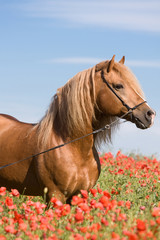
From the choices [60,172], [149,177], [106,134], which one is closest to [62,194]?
[60,172]

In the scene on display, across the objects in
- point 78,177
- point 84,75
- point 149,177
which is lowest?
point 149,177

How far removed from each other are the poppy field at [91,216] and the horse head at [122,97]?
1.07 metres

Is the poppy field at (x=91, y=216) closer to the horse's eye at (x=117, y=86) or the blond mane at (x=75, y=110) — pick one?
the blond mane at (x=75, y=110)

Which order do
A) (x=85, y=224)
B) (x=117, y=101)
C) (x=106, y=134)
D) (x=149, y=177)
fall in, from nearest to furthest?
(x=85, y=224)
(x=117, y=101)
(x=106, y=134)
(x=149, y=177)

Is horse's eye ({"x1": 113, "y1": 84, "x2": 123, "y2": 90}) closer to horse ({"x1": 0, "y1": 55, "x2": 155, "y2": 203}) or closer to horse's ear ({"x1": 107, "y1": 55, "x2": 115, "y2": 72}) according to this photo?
horse ({"x1": 0, "y1": 55, "x2": 155, "y2": 203})

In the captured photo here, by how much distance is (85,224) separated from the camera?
4262 millimetres

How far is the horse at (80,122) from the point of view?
532 cm

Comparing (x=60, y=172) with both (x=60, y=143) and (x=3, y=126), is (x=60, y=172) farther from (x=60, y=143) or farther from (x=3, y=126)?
(x=3, y=126)

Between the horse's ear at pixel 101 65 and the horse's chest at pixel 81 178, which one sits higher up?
the horse's ear at pixel 101 65

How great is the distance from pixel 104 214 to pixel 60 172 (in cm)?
109

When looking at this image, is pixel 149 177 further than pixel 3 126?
Yes

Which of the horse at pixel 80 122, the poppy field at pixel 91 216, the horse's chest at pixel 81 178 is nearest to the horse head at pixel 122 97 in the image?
the horse at pixel 80 122

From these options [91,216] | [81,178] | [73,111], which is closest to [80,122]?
[73,111]

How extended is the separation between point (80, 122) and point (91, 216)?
4.51 ft
